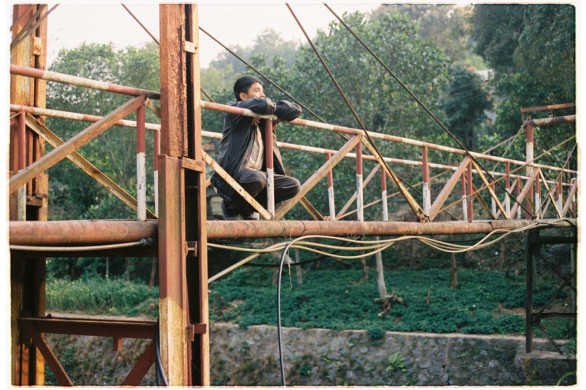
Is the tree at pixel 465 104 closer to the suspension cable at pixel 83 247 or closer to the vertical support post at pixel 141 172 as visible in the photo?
the vertical support post at pixel 141 172

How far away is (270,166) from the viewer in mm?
5027

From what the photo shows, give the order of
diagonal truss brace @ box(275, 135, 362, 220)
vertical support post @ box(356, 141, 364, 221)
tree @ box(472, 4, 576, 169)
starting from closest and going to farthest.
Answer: diagonal truss brace @ box(275, 135, 362, 220), vertical support post @ box(356, 141, 364, 221), tree @ box(472, 4, 576, 169)

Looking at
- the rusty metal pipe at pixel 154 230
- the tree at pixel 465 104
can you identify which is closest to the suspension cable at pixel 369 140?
the rusty metal pipe at pixel 154 230

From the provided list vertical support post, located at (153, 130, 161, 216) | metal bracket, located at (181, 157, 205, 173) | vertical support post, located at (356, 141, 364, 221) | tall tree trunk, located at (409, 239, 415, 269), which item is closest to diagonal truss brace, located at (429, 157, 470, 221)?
vertical support post, located at (356, 141, 364, 221)

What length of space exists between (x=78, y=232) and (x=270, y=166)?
183 centimetres

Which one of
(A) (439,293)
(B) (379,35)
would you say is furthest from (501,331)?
(B) (379,35)

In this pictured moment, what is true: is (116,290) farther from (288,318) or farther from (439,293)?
(439,293)

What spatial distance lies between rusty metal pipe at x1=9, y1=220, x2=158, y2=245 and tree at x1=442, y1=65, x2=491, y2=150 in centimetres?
2027

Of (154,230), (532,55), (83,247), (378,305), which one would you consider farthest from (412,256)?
(83,247)

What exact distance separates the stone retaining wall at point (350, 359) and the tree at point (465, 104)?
1045 centimetres

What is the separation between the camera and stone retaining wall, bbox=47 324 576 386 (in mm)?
13281

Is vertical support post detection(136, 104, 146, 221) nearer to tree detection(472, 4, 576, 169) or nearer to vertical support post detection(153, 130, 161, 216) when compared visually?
vertical support post detection(153, 130, 161, 216)

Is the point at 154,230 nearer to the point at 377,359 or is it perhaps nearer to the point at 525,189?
A: the point at 525,189

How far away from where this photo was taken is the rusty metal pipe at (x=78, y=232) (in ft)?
10.9
